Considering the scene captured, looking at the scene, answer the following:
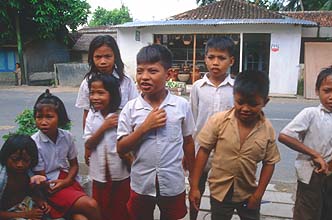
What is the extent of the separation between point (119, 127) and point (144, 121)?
0.18 meters

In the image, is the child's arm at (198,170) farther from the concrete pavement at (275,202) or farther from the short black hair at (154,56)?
the concrete pavement at (275,202)

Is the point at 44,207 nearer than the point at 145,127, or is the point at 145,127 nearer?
the point at 145,127

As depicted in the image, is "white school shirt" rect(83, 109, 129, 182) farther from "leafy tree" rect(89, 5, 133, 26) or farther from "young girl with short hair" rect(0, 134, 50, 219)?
"leafy tree" rect(89, 5, 133, 26)

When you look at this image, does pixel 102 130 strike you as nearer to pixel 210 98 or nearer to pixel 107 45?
pixel 107 45

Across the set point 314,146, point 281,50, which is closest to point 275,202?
point 314,146

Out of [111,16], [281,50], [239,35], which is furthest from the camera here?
[111,16]

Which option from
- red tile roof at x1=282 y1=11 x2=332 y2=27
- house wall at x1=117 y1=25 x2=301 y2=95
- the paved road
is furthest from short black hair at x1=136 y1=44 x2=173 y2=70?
red tile roof at x1=282 y1=11 x2=332 y2=27

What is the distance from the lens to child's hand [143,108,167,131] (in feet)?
6.04

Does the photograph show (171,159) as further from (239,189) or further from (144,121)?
→ (239,189)

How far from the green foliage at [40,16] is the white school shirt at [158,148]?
50.7 feet

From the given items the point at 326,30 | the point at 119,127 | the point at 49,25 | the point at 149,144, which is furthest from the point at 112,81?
the point at 49,25

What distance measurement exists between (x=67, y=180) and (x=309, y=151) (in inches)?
60.4

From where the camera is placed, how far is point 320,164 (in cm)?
199

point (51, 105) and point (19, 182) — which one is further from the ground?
point (51, 105)
